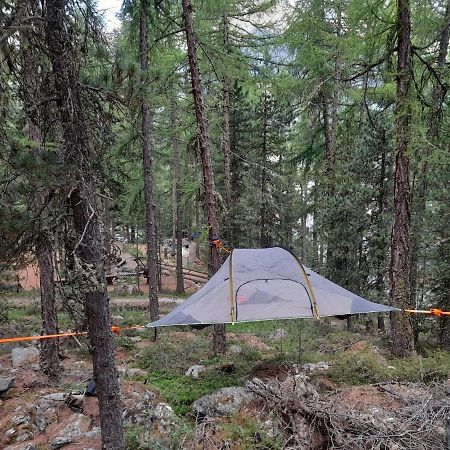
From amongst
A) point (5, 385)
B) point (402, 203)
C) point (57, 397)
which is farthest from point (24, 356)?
point (402, 203)

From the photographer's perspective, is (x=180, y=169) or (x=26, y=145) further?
(x=180, y=169)

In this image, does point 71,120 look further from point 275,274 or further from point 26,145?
point 275,274

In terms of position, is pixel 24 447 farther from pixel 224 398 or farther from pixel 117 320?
pixel 117 320

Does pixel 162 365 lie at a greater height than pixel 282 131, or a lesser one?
lesser

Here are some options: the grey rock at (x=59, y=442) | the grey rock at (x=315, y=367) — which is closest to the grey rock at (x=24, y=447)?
the grey rock at (x=59, y=442)

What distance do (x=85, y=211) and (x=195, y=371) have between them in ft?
13.8

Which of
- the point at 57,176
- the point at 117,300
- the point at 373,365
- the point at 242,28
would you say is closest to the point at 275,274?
the point at 373,365

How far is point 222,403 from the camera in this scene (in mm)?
4957

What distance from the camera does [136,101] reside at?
399 cm

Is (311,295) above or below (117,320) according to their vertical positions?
above

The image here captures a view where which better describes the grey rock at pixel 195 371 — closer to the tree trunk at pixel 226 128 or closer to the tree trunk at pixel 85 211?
the tree trunk at pixel 85 211

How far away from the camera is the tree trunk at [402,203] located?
6682 millimetres

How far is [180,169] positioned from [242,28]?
7515 millimetres

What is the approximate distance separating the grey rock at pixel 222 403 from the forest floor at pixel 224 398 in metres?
0.02
